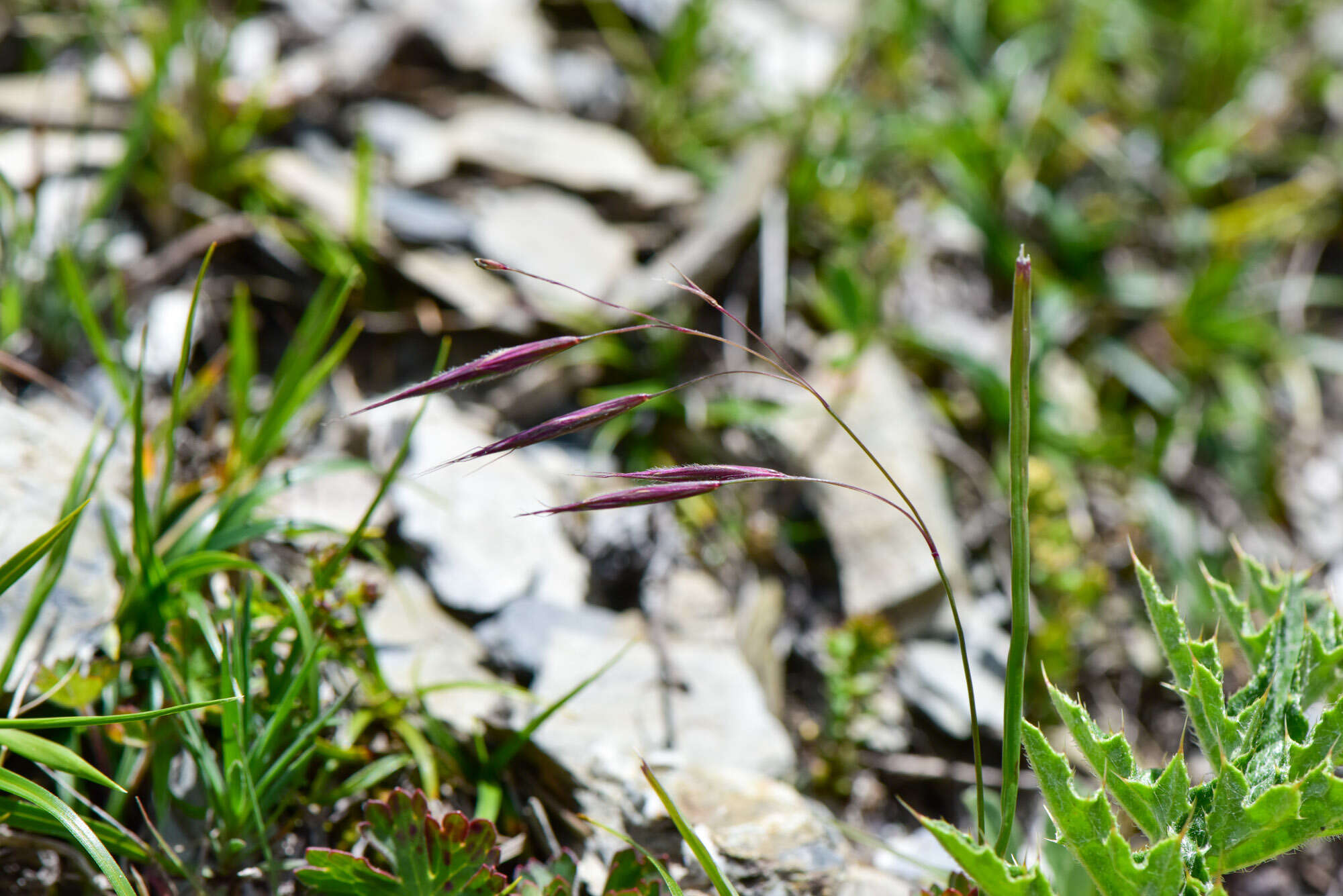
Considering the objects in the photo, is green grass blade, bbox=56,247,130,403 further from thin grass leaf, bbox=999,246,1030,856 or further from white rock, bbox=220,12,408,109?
thin grass leaf, bbox=999,246,1030,856

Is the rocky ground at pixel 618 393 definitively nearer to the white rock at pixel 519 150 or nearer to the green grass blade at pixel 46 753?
the white rock at pixel 519 150

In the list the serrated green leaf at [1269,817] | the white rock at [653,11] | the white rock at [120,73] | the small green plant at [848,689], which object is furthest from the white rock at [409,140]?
the serrated green leaf at [1269,817]

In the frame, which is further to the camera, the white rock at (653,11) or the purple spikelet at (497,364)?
the white rock at (653,11)

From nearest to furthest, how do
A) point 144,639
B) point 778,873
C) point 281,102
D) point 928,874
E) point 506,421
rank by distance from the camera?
point 778,873 < point 144,639 < point 928,874 < point 506,421 < point 281,102

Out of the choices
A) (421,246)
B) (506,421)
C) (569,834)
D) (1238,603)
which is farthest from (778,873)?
(421,246)

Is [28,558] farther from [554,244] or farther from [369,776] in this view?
[554,244]

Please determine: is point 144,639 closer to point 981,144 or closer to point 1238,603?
point 1238,603
